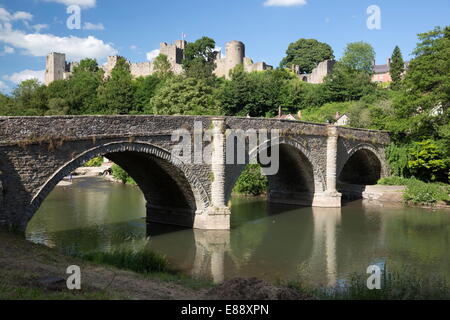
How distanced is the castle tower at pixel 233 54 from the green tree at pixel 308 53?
967 centimetres

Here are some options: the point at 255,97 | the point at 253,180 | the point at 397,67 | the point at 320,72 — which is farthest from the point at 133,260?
the point at 320,72

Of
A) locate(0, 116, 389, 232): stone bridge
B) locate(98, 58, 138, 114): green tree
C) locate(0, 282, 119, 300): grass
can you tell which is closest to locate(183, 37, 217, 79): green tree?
locate(98, 58, 138, 114): green tree

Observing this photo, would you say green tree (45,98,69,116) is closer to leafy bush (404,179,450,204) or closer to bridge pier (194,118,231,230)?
bridge pier (194,118,231,230)

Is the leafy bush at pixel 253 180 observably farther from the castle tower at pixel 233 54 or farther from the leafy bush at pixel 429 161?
the castle tower at pixel 233 54

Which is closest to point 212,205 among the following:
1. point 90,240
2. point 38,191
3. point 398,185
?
point 90,240

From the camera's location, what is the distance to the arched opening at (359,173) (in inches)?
1224

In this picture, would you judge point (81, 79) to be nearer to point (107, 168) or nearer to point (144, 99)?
point (144, 99)

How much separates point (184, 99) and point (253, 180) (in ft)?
43.7

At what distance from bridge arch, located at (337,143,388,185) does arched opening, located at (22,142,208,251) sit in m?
14.6

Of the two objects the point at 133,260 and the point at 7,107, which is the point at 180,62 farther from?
the point at 133,260

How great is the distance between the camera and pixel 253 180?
29750 millimetres

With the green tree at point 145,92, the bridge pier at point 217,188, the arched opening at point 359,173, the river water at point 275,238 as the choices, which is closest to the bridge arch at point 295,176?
the river water at point 275,238
